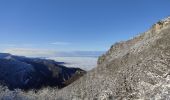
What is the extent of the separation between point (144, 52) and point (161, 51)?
32.7ft

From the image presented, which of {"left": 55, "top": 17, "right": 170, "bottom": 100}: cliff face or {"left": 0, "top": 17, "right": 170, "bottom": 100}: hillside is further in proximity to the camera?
{"left": 55, "top": 17, "right": 170, "bottom": 100}: cliff face

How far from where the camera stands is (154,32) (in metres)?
130

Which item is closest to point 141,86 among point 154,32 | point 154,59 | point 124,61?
point 154,59

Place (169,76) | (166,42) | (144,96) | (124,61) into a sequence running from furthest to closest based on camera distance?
(124,61), (166,42), (169,76), (144,96)

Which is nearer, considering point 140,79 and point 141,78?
point 140,79

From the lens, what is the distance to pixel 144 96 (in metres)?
70.7

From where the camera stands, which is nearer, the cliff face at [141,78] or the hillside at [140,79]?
the hillside at [140,79]

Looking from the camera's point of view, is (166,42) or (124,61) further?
(124,61)

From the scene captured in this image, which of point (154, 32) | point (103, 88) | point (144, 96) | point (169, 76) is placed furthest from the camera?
point (154, 32)

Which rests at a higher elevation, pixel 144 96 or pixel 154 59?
pixel 154 59

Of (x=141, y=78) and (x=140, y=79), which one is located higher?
(x=141, y=78)

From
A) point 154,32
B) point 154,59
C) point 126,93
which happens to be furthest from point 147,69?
point 154,32

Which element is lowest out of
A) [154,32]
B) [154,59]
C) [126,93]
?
[126,93]

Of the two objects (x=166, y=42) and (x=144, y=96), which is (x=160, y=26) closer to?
(x=166, y=42)
